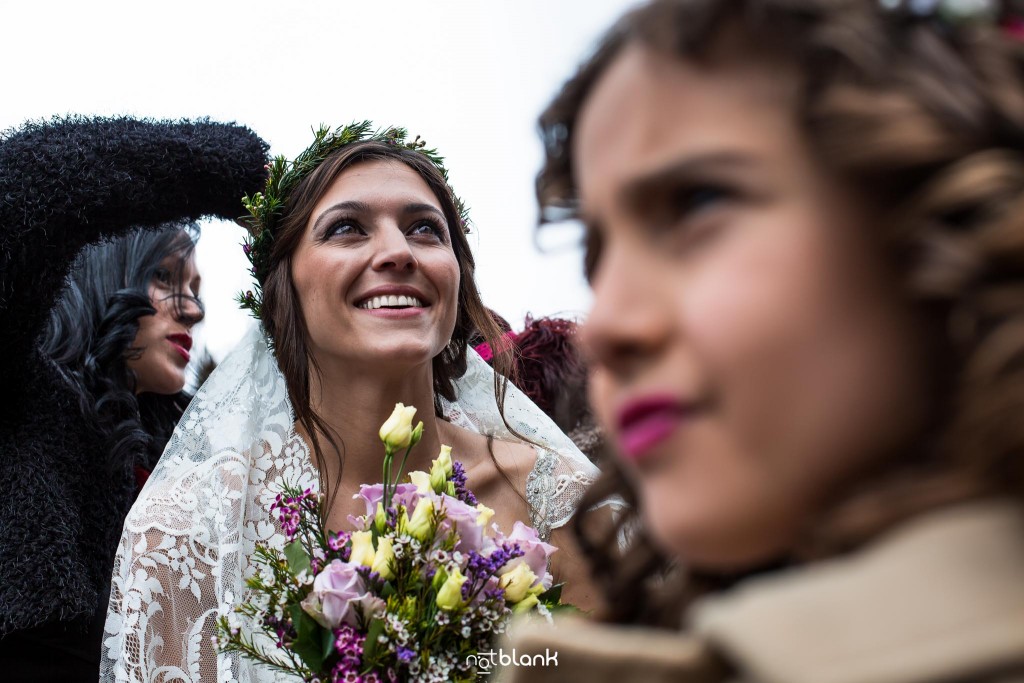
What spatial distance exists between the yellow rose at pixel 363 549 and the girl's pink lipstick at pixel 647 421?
1099mm

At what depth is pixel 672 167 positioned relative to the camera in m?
0.85

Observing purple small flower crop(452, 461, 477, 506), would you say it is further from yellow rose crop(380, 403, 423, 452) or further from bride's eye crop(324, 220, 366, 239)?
bride's eye crop(324, 220, 366, 239)

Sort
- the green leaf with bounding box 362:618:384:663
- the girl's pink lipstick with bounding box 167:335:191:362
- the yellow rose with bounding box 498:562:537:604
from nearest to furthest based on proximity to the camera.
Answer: the green leaf with bounding box 362:618:384:663 → the yellow rose with bounding box 498:562:537:604 → the girl's pink lipstick with bounding box 167:335:191:362

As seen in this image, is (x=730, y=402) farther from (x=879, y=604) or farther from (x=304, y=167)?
(x=304, y=167)

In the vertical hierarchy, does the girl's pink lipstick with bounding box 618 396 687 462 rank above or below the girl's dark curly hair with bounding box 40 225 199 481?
below

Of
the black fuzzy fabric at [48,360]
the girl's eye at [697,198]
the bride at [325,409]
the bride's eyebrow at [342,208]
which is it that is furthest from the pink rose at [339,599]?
the bride's eyebrow at [342,208]

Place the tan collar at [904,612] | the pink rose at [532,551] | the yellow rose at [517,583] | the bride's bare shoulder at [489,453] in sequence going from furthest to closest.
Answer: the bride's bare shoulder at [489,453]
the pink rose at [532,551]
the yellow rose at [517,583]
the tan collar at [904,612]

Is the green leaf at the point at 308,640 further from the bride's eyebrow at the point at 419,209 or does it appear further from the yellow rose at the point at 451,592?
the bride's eyebrow at the point at 419,209

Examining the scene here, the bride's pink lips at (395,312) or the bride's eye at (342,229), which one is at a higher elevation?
the bride's eye at (342,229)

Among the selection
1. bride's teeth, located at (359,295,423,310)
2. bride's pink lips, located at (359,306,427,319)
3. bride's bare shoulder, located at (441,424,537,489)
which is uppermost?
bride's teeth, located at (359,295,423,310)

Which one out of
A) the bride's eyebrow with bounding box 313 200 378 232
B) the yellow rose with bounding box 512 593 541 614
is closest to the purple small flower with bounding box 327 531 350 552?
the yellow rose with bounding box 512 593 541 614

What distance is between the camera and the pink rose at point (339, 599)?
181 cm

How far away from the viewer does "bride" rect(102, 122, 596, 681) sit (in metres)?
2.78

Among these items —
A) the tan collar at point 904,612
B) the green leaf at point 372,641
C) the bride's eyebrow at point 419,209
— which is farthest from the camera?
the bride's eyebrow at point 419,209
